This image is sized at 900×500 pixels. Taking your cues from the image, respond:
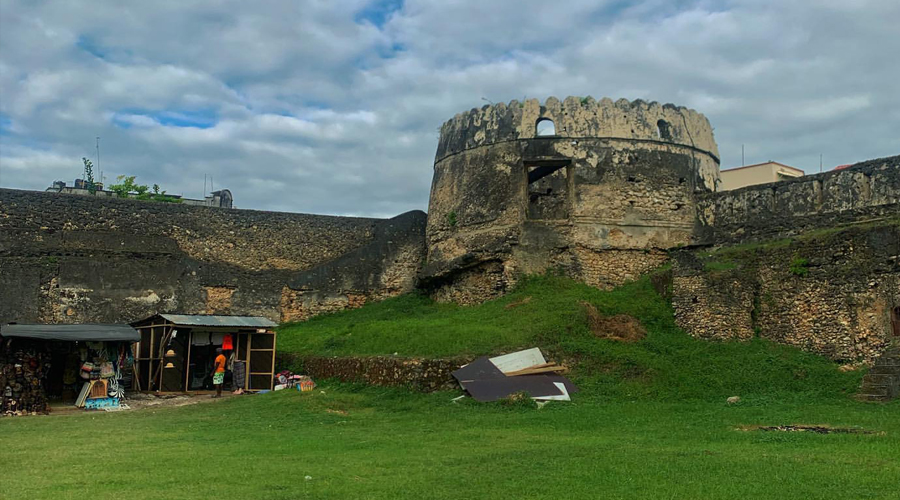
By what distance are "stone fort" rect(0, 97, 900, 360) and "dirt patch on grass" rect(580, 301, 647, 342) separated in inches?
38.8

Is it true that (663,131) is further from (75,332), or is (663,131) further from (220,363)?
(75,332)

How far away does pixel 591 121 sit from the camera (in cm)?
2000

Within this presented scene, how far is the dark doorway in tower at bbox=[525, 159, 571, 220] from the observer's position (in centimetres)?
2044

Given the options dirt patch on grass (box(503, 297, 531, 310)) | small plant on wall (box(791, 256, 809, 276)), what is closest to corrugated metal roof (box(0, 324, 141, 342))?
dirt patch on grass (box(503, 297, 531, 310))

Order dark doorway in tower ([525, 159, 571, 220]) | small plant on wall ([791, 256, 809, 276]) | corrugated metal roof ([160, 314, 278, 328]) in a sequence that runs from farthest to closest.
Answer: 1. dark doorway in tower ([525, 159, 571, 220])
2. corrugated metal roof ([160, 314, 278, 328])
3. small plant on wall ([791, 256, 809, 276])

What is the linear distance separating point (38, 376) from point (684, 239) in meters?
13.4

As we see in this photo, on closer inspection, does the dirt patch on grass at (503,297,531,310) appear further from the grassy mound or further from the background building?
the background building

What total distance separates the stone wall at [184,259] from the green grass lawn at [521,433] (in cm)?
378

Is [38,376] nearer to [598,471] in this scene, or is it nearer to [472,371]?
[472,371]

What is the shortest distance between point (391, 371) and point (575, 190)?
6.63m

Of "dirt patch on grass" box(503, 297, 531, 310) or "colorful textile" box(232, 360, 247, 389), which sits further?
"dirt patch on grass" box(503, 297, 531, 310)

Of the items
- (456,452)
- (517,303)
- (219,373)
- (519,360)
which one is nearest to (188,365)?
(219,373)

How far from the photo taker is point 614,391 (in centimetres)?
1401

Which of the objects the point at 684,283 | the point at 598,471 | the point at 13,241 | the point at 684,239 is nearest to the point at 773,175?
the point at 684,239
